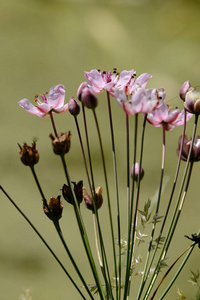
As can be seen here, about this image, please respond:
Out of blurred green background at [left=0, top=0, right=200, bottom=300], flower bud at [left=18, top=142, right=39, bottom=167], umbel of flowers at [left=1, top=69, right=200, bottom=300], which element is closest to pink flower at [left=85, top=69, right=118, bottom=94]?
umbel of flowers at [left=1, top=69, right=200, bottom=300]

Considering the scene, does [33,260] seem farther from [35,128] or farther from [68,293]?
[35,128]

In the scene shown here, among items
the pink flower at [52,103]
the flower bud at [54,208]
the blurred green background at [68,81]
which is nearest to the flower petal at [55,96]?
the pink flower at [52,103]

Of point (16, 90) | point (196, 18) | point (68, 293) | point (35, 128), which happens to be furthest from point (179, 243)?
point (196, 18)

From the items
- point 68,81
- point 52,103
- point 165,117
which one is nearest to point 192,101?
point 165,117

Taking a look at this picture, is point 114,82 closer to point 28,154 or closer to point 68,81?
point 28,154

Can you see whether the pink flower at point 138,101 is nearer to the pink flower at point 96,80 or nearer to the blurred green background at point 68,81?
the pink flower at point 96,80

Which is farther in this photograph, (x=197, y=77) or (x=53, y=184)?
(x=197, y=77)

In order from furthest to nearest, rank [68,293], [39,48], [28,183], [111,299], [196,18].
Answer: [196,18]
[39,48]
[28,183]
[68,293]
[111,299]

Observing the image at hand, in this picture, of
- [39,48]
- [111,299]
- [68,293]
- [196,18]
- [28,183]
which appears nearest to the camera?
[111,299]
